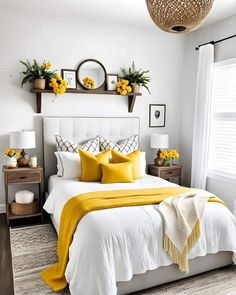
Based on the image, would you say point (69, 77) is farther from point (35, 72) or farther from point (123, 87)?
point (123, 87)

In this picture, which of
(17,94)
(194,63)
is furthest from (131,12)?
(17,94)

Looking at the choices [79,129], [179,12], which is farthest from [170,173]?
[179,12]

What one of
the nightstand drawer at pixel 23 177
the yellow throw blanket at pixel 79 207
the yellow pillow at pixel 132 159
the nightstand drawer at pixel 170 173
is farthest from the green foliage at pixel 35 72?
the nightstand drawer at pixel 170 173

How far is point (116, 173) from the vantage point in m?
3.39

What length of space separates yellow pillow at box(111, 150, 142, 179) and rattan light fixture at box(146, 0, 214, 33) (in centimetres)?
215

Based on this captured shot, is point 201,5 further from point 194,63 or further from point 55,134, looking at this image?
point 194,63

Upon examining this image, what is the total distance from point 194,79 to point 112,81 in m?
1.40

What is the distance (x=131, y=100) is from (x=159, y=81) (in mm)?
662

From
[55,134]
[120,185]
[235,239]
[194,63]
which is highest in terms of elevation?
[194,63]

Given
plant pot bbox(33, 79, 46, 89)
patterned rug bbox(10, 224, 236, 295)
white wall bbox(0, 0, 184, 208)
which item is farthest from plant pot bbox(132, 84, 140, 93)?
patterned rug bbox(10, 224, 236, 295)

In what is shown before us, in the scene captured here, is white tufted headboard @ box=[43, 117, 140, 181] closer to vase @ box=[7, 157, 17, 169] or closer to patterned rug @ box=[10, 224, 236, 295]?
vase @ box=[7, 157, 17, 169]

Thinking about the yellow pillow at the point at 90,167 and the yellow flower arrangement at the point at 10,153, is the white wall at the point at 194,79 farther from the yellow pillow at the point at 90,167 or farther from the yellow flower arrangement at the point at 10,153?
the yellow flower arrangement at the point at 10,153

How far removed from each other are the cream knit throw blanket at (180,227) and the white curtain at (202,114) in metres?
1.79

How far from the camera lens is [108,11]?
148 inches
